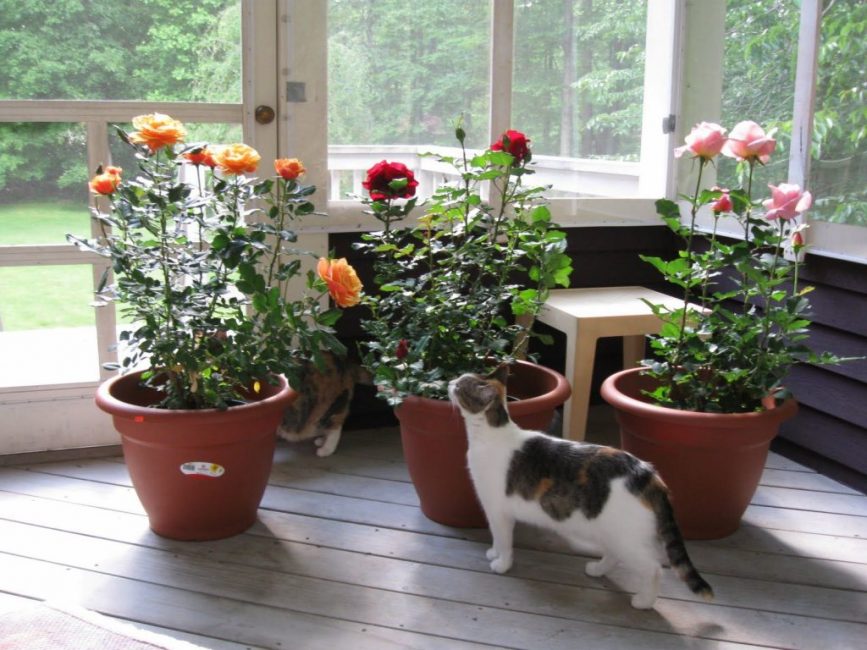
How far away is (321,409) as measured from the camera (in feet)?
9.87

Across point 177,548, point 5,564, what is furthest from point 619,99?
point 5,564

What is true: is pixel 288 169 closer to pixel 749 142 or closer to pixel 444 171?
pixel 444 171

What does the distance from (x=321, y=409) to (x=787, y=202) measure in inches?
60.6

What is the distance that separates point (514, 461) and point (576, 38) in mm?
1651

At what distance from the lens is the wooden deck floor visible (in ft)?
6.52

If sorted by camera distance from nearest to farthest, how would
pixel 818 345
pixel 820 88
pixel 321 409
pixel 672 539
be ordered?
1. pixel 672 539
2. pixel 820 88
3. pixel 818 345
4. pixel 321 409

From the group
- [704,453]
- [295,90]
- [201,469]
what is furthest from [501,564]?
[295,90]

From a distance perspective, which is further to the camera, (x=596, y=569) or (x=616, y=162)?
(x=616, y=162)

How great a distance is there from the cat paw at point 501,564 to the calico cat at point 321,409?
35.8 inches

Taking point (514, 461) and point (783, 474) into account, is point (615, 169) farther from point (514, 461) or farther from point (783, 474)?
point (514, 461)

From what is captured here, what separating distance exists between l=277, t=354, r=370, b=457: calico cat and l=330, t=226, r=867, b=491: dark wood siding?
0.19m

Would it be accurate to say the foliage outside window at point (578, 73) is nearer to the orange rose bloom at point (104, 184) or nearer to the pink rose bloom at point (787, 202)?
the pink rose bloom at point (787, 202)

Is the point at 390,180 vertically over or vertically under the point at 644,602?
over

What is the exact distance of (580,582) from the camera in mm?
2215
